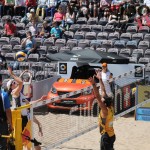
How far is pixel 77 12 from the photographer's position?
86.9 ft

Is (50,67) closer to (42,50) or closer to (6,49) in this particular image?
(42,50)

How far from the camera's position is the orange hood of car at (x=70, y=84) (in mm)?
19491

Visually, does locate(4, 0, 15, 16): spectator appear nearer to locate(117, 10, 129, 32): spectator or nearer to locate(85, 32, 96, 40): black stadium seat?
locate(85, 32, 96, 40): black stadium seat

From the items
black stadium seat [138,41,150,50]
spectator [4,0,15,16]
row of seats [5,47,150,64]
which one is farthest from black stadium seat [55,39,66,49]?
spectator [4,0,15,16]

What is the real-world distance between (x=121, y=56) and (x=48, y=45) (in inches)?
168

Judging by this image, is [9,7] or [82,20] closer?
[82,20]

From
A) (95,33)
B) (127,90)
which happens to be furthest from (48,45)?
(127,90)

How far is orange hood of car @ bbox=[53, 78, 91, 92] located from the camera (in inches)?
767

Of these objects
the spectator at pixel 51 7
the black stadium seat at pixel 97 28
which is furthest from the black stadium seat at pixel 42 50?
the spectator at pixel 51 7

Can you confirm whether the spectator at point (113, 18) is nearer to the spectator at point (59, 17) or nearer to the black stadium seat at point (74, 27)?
the black stadium seat at point (74, 27)

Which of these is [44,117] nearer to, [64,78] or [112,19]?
[64,78]

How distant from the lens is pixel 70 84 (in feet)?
64.9

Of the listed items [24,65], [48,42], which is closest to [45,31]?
[48,42]

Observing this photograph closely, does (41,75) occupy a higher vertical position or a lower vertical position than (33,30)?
lower
